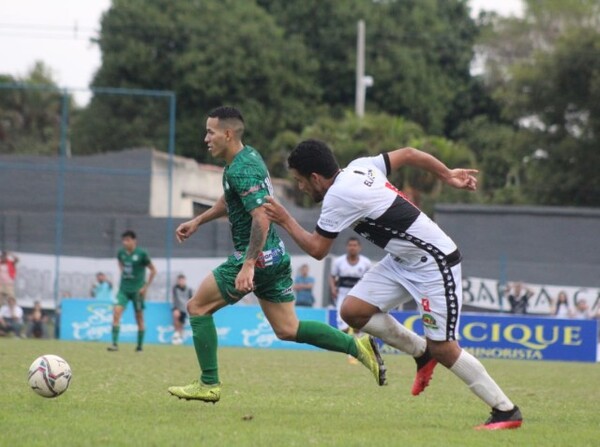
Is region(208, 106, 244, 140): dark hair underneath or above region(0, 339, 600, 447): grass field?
above

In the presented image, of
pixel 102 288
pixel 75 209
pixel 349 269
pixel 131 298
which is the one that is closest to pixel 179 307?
pixel 102 288

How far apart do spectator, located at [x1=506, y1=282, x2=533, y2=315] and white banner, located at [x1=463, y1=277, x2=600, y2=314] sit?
0.15m

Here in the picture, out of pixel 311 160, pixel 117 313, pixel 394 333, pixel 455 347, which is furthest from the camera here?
pixel 117 313

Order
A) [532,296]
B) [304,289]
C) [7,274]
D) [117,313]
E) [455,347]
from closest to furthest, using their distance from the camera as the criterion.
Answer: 1. [455,347]
2. [117,313]
3. [304,289]
4. [7,274]
5. [532,296]

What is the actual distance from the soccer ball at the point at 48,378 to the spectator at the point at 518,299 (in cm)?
1886

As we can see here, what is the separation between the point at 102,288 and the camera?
2719 cm

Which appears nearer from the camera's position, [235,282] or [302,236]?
[302,236]

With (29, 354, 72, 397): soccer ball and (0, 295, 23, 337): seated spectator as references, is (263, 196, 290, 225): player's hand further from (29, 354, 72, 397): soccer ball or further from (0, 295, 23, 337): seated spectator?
(0, 295, 23, 337): seated spectator

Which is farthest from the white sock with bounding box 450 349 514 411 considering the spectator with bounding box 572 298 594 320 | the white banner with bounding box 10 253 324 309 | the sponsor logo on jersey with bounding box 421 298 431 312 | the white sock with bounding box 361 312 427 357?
the white banner with bounding box 10 253 324 309

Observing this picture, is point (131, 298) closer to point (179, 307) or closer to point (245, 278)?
point (179, 307)

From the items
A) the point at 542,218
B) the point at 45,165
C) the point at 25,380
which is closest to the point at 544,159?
the point at 542,218

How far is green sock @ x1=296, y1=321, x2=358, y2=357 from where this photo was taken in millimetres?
9242

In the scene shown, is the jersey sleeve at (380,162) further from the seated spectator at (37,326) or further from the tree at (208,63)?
the tree at (208,63)

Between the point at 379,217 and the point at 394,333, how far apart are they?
1.15 metres
